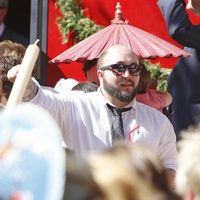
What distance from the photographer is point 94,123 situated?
4402mm

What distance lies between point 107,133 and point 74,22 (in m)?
2.86

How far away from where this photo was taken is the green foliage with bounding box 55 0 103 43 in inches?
277

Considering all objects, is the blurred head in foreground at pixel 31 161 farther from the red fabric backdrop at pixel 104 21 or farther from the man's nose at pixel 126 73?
the red fabric backdrop at pixel 104 21

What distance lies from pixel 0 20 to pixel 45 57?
0.68 m

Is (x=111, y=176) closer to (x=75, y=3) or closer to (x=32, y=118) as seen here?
(x=32, y=118)

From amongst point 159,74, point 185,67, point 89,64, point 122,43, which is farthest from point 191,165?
point 159,74

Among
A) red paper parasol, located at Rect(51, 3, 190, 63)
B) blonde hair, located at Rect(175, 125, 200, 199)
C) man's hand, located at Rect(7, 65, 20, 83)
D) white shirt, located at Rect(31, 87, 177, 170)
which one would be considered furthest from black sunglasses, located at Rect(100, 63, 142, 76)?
blonde hair, located at Rect(175, 125, 200, 199)

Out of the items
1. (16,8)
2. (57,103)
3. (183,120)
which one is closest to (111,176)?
(57,103)

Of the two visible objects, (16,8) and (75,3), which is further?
(16,8)

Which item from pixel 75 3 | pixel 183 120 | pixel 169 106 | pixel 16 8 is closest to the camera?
pixel 183 120

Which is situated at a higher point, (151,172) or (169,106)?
(151,172)

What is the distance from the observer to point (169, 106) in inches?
244

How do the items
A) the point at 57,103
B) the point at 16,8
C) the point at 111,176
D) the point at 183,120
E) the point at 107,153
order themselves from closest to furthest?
the point at 111,176, the point at 107,153, the point at 57,103, the point at 183,120, the point at 16,8

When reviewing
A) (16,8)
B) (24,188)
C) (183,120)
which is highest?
(24,188)
